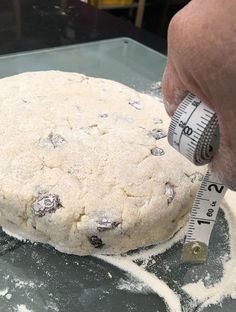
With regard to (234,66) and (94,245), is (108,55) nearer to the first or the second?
(94,245)

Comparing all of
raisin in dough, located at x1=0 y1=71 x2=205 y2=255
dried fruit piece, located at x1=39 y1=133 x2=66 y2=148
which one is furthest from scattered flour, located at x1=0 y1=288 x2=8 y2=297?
dried fruit piece, located at x1=39 y1=133 x2=66 y2=148

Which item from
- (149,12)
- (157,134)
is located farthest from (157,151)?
(149,12)

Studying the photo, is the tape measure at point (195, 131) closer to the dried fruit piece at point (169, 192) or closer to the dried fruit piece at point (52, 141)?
the dried fruit piece at point (169, 192)

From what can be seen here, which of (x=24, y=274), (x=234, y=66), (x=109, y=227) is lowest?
(x=24, y=274)

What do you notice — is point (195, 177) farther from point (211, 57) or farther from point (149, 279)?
point (211, 57)

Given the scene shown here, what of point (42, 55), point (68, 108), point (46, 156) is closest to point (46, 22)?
point (42, 55)

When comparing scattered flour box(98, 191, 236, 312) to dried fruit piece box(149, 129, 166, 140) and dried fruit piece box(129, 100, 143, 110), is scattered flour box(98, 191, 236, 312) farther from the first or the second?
dried fruit piece box(129, 100, 143, 110)

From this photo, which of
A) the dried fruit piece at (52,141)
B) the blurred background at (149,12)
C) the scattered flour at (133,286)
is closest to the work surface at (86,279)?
the scattered flour at (133,286)
